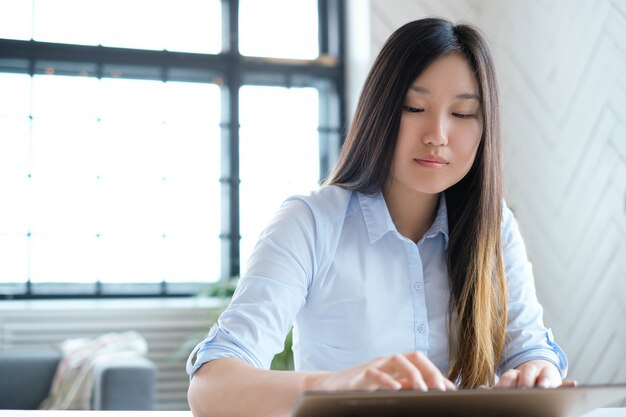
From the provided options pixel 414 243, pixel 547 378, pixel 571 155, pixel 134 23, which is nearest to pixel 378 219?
pixel 414 243

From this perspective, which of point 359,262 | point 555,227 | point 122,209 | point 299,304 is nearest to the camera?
point 299,304

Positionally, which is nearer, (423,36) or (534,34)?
(423,36)

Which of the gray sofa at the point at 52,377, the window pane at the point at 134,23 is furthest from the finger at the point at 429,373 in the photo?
the window pane at the point at 134,23

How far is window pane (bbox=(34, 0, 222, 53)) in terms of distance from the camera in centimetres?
484

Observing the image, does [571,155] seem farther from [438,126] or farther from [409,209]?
[438,126]

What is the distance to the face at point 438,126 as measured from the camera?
1.43 m

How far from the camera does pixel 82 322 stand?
15.0 feet

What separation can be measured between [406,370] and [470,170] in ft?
2.45

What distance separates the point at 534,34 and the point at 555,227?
106cm

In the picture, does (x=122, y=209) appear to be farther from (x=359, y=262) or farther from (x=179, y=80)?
(x=359, y=262)

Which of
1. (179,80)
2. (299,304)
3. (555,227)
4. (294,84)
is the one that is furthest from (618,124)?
(299,304)

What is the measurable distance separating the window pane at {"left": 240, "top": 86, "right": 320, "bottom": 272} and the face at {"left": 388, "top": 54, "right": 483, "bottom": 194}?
11.9 feet

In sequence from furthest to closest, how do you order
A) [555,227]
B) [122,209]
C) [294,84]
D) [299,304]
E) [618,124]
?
[294,84]
[122,209]
[555,227]
[618,124]
[299,304]

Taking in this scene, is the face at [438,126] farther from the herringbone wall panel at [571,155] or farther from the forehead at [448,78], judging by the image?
the herringbone wall panel at [571,155]
